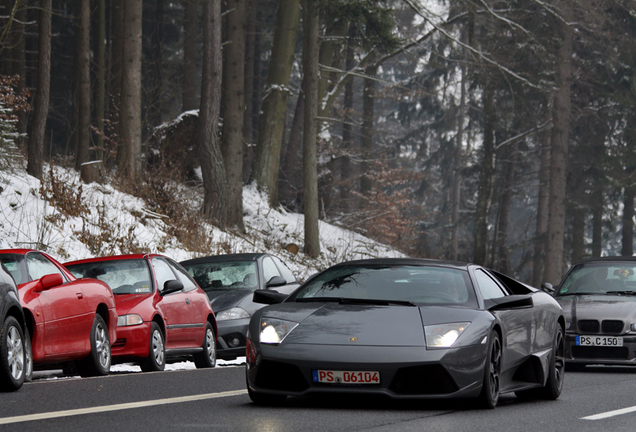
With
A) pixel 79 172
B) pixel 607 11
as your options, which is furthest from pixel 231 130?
pixel 607 11

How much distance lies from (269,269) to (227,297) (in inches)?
51.2

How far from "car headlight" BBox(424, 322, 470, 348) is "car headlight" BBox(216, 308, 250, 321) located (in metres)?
7.52

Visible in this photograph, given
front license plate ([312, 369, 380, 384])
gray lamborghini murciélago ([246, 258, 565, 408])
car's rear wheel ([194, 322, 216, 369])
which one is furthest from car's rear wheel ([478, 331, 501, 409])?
car's rear wheel ([194, 322, 216, 369])

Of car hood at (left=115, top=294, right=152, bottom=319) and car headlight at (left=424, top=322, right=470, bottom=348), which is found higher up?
car headlight at (left=424, top=322, right=470, bottom=348)

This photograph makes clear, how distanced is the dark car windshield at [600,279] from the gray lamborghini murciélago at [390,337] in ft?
20.3

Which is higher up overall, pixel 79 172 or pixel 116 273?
pixel 79 172

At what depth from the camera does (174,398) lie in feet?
27.8

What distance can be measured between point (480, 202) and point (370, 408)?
34454mm

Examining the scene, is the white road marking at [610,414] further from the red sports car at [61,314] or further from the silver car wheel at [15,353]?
the red sports car at [61,314]

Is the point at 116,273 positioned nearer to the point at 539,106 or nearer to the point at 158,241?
the point at 158,241

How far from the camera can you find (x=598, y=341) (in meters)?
13.0

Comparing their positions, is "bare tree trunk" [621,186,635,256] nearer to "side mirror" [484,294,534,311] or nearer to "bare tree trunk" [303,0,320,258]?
"bare tree trunk" [303,0,320,258]

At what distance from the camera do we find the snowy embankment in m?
19.2

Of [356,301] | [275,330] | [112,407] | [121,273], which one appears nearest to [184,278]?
[121,273]
